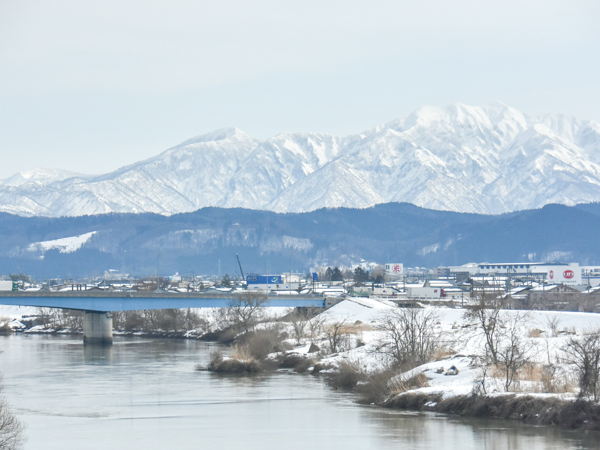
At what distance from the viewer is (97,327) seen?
394ft

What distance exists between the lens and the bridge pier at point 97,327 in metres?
119

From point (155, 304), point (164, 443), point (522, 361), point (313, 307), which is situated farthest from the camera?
point (313, 307)

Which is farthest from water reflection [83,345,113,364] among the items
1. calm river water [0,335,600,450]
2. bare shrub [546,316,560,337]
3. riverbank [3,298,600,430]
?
bare shrub [546,316,560,337]

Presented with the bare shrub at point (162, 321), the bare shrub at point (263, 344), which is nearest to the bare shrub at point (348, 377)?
the bare shrub at point (263, 344)

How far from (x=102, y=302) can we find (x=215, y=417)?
7368cm

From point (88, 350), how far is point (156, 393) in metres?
44.3

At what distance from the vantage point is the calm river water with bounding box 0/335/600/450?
141 ft

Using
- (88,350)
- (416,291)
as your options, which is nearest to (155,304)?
(88,350)

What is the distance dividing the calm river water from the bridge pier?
1521 inches

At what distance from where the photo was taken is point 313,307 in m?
140

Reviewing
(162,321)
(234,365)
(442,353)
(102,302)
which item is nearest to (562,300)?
(162,321)

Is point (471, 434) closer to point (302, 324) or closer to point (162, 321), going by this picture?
point (302, 324)

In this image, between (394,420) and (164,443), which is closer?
(164,443)

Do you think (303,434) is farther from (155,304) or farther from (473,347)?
(155,304)
